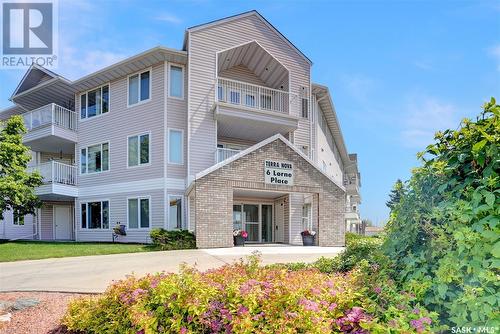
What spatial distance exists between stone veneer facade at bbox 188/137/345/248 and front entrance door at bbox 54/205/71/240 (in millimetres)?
11379

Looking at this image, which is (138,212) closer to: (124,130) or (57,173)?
(124,130)

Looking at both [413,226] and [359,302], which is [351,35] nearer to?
[413,226]

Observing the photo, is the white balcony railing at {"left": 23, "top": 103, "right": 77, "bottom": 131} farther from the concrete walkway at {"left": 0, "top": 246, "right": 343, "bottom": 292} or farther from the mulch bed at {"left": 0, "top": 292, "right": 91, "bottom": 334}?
the mulch bed at {"left": 0, "top": 292, "right": 91, "bottom": 334}

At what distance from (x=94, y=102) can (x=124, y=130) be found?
3292 millimetres

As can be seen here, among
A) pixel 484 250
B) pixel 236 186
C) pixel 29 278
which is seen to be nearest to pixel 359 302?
pixel 484 250

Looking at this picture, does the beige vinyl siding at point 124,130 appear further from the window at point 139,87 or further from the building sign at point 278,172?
the building sign at point 278,172

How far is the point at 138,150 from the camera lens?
1906 cm

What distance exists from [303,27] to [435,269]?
5.22 meters

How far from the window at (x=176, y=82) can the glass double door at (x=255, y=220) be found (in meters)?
6.44

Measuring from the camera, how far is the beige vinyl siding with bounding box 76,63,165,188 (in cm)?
1834

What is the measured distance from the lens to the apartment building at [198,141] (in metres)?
17.1

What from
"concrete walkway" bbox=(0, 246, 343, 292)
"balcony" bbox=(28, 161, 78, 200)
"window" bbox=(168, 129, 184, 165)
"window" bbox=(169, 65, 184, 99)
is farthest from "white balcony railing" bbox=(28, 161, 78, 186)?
"concrete walkway" bbox=(0, 246, 343, 292)

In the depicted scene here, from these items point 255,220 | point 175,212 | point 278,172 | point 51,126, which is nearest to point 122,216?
point 175,212

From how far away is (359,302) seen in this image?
325 centimetres
